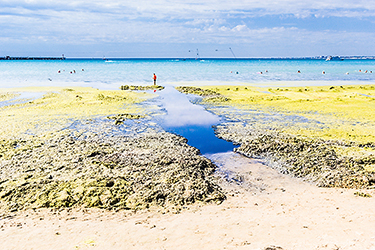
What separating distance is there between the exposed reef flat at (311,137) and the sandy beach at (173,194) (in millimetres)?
93

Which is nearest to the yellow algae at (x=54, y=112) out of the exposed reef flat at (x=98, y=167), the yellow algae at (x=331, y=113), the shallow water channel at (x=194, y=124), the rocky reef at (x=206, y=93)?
the exposed reef flat at (x=98, y=167)

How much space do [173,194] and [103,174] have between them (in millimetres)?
2698

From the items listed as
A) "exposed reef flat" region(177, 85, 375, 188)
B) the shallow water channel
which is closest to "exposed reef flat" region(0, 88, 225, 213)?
the shallow water channel

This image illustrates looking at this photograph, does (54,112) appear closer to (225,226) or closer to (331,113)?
(225,226)

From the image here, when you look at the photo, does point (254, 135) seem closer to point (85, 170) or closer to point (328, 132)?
point (328, 132)

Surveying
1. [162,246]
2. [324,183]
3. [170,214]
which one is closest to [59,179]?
[170,214]

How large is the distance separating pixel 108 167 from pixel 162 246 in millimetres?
4783

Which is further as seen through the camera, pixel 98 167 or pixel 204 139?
pixel 204 139

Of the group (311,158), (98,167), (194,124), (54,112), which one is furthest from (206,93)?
(98,167)

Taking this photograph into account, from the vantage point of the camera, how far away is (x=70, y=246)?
6.04 m

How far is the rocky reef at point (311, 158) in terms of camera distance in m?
9.41

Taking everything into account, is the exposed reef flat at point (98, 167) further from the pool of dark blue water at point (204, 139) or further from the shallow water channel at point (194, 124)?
the shallow water channel at point (194, 124)

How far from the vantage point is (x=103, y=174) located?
9.50 metres

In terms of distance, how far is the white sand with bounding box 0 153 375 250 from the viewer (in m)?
6.06
